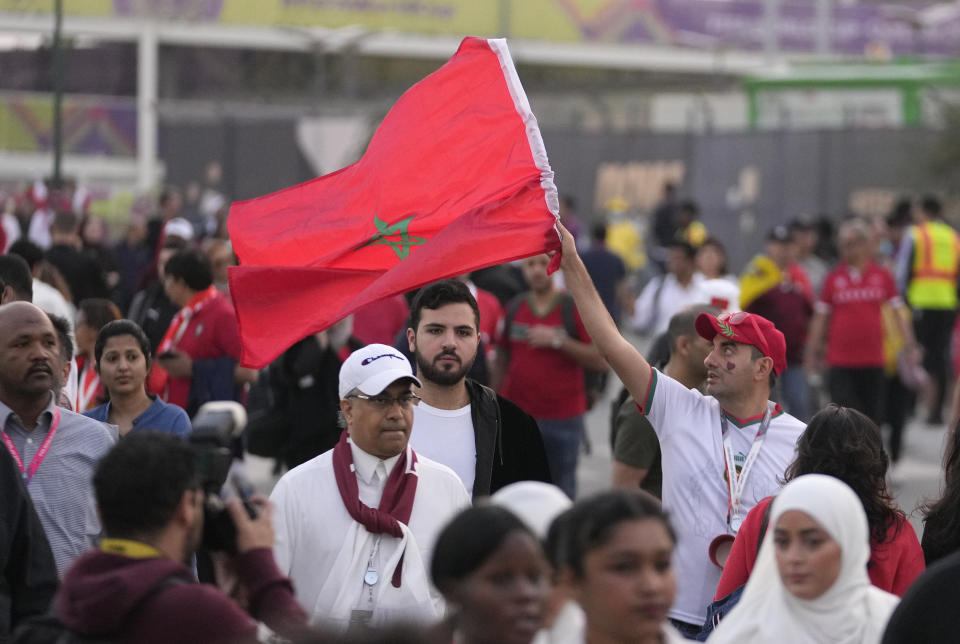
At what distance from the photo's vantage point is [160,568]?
137 inches

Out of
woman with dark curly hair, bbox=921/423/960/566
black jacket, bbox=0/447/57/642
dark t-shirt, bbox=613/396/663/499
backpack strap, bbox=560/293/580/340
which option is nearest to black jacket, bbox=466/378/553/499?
dark t-shirt, bbox=613/396/663/499

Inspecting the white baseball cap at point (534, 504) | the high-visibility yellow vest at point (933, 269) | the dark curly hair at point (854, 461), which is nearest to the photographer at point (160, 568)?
the white baseball cap at point (534, 504)

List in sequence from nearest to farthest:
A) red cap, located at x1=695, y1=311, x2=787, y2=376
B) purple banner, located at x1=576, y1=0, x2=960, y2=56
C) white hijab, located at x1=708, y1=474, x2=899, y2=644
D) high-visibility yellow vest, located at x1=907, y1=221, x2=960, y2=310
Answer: white hijab, located at x1=708, y1=474, x2=899, y2=644
red cap, located at x1=695, y1=311, x2=787, y2=376
high-visibility yellow vest, located at x1=907, y1=221, x2=960, y2=310
purple banner, located at x1=576, y1=0, x2=960, y2=56

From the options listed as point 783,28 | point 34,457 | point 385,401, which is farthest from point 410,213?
point 783,28

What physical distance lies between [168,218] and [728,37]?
3629 centimetres

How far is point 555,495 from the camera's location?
12.1 feet

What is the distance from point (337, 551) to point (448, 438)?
1.20 m

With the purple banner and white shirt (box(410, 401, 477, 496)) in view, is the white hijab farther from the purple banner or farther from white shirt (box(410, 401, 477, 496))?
the purple banner

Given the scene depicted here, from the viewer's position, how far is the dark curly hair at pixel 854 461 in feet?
16.3

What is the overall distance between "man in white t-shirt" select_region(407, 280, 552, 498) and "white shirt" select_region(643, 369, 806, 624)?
2.06 ft

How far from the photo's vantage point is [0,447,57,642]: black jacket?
4734 mm

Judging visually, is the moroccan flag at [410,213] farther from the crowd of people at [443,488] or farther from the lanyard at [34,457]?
the lanyard at [34,457]

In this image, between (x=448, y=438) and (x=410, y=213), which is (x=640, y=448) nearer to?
(x=448, y=438)

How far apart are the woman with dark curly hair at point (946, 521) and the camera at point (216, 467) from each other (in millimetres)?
2508
